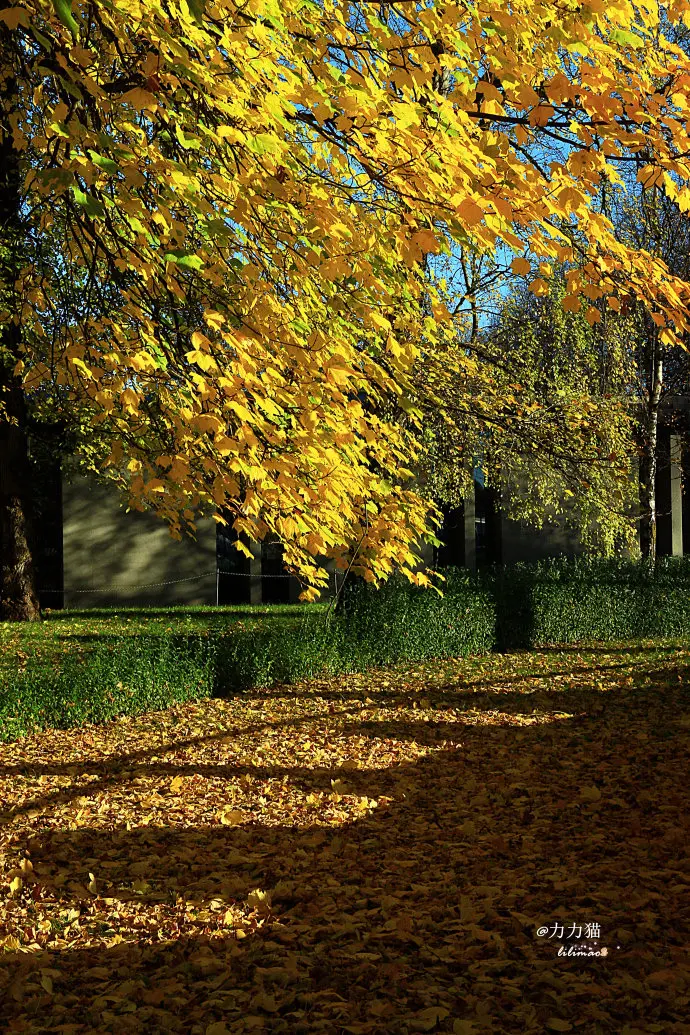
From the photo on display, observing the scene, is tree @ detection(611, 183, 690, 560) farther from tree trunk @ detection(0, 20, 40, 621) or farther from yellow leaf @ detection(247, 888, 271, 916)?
yellow leaf @ detection(247, 888, 271, 916)

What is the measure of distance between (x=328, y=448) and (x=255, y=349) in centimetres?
95

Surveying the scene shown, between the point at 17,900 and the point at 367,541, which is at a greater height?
the point at 367,541

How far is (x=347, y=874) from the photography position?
512 cm

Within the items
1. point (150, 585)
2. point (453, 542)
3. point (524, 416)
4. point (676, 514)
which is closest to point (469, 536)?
point (453, 542)

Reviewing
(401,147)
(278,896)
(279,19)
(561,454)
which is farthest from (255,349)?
(561,454)

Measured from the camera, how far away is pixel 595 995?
11.8 feet

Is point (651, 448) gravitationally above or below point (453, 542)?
above

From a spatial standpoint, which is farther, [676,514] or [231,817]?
[676,514]

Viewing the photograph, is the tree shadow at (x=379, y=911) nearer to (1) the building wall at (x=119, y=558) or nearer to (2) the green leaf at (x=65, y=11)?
(2) the green leaf at (x=65, y=11)

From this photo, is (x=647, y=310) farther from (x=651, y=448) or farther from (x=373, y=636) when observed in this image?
(x=373, y=636)

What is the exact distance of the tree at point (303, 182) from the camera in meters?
4.49

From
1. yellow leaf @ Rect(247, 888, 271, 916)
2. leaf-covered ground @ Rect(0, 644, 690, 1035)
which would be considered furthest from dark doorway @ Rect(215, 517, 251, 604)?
yellow leaf @ Rect(247, 888, 271, 916)

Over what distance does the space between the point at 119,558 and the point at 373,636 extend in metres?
9.02

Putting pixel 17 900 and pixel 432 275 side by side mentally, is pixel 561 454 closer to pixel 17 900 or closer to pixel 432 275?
pixel 432 275
